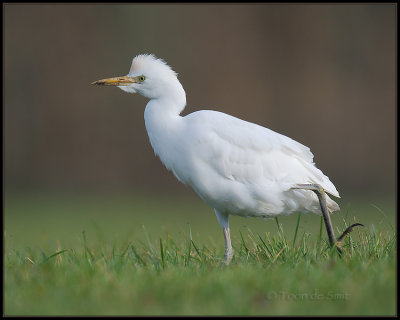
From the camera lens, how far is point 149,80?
6000 mm

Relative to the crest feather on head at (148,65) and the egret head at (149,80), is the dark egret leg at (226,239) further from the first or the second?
the crest feather on head at (148,65)

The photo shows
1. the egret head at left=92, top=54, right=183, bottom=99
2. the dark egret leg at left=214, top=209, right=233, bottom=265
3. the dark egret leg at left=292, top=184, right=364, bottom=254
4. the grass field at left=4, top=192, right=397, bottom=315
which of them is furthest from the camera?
the egret head at left=92, top=54, right=183, bottom=99

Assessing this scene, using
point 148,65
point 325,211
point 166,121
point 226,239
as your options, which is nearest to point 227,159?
point 166,121

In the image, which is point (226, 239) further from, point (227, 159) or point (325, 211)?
point (325, 211)

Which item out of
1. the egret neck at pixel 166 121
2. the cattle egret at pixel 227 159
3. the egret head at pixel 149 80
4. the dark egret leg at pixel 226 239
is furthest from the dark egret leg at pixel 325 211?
the egret head at pixel 149 80

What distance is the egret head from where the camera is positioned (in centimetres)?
598

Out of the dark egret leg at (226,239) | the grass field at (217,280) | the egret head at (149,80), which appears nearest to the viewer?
the grass field at (217,280)

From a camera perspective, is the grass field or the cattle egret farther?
the cattle egret

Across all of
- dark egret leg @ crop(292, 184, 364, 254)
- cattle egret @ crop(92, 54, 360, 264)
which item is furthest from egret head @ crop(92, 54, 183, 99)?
dark egret leg @ crop(292, 184, 364, 254)

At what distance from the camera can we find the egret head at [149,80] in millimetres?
5984

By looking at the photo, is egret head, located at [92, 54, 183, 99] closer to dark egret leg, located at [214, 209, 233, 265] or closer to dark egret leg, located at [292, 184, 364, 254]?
dark egret leg, located at [214, 209, 233, 265]

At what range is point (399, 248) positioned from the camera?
4977mm

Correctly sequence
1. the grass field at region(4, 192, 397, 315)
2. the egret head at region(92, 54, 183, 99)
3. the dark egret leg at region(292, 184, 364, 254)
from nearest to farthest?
the grass field at region(4, 192, 397, 315), the dark egret leg at region(292, 184, 364, 254), the egret head at region(92, 54, 183, 99)

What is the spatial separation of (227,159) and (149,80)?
3.40 feet
